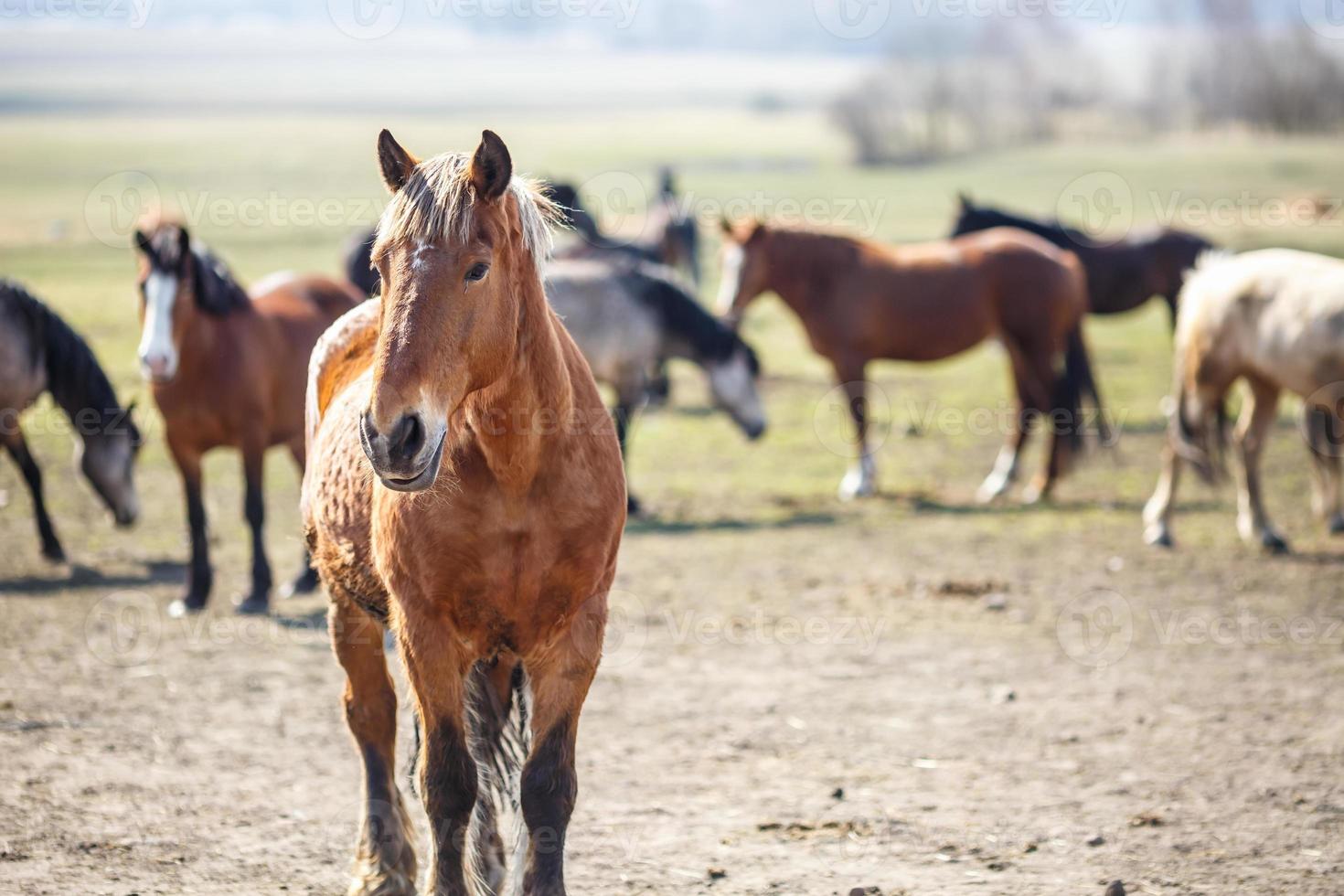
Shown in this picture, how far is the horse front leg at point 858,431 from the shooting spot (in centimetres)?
1088

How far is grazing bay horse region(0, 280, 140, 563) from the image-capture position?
8.36 m

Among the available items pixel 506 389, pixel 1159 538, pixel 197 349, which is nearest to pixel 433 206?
pixel 506 389

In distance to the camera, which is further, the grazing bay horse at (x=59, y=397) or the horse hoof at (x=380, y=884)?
the grazing bay horse at (x=59, y=397)

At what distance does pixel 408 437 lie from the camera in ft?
9.97

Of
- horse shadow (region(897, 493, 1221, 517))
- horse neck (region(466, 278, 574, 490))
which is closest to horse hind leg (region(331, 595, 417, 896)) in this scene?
horse neck (region(466, 278, 574, 490))

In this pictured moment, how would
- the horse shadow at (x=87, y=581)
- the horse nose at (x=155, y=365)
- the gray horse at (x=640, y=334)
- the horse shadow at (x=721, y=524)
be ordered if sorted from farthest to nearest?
1. the gray horse at (x=640, y=334)
2. the horse shadow at (x=721, y=524)
3. the horse shadow at (x=87, y=581)
4. the horse nose at (x=155, y=365)

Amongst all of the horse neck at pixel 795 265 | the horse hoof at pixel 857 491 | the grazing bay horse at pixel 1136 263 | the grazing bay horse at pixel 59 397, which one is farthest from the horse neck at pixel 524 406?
the grazing bay horse at pixel 1136 263

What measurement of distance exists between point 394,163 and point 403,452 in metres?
0.84

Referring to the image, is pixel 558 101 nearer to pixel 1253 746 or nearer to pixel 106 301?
pixel 106 301

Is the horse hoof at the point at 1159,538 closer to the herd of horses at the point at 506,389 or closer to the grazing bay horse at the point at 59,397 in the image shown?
the herd of horses at the point at 506,389

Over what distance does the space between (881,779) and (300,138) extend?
2985 inches

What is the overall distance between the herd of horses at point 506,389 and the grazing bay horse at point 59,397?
2cm

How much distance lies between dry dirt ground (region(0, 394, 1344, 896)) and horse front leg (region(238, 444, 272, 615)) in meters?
0.20

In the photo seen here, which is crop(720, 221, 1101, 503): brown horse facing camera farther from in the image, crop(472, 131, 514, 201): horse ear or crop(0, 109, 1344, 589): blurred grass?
crop(472, 131, 514, 201): horse ear
